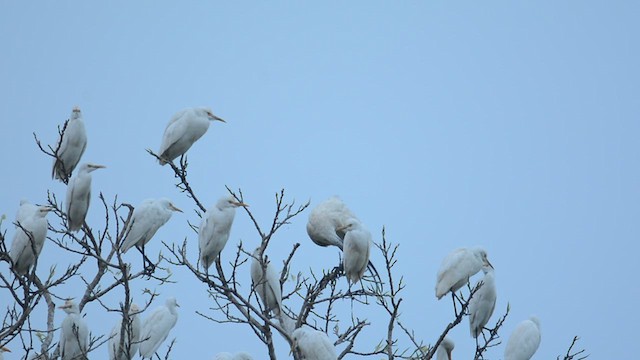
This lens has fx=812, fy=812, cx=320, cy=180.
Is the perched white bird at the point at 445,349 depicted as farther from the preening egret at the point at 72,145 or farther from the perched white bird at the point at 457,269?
the preening egret at the point at 72,145

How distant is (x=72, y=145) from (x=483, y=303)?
13.8 feet

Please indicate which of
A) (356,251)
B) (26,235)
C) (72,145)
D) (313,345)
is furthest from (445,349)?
(72,145)

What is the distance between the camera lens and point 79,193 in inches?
279

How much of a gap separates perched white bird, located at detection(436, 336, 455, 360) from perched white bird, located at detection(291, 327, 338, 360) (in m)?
1.99

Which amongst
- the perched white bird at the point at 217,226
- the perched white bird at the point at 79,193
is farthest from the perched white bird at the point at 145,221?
the perched white bird at the point at 217,226

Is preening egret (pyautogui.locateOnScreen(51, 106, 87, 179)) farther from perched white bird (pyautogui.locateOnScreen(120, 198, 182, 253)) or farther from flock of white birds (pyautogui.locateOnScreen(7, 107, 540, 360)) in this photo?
perched white bird (pyautogui.locateOnScreen(120, 198, 182, 253))

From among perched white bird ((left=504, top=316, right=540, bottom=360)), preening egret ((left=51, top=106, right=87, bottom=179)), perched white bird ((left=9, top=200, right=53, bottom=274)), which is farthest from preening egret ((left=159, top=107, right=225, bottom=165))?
perched white bird ((left=504, top=316, right=540, bottom=360))

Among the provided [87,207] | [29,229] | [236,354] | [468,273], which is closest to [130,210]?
[87,207]

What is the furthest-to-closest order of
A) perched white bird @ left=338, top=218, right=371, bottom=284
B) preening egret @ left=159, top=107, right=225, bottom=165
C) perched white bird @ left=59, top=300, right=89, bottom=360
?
preening egret @ left=159, top=107, right=225, bottom=165
perched white bird @ left=338, top=218, right=371, bottom=284
perched white bird @ left=59, top=300, right=89, bottom=360

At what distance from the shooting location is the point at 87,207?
7.14 m

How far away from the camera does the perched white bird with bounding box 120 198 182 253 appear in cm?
691

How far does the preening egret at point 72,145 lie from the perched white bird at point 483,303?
4.03 meters

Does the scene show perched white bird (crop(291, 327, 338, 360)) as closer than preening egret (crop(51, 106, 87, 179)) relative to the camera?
Yes

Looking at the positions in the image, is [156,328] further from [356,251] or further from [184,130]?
[184,130]
